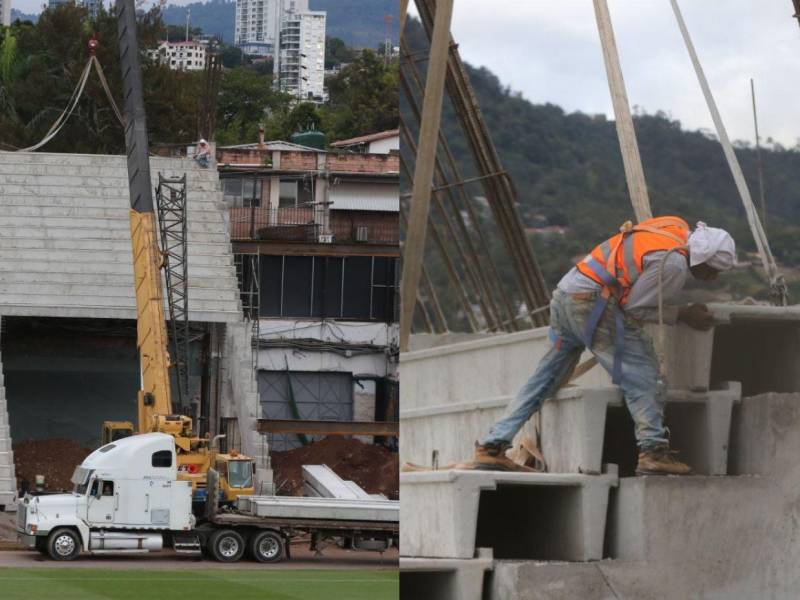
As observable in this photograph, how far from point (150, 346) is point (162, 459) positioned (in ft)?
4.46

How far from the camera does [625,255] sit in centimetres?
121

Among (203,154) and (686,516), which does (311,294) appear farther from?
(686,516)

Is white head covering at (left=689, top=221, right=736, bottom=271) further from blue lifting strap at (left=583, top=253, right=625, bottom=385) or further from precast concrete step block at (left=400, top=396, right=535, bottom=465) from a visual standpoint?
precast concrete step block at (left=400, top=396, right=535, bottom=465)

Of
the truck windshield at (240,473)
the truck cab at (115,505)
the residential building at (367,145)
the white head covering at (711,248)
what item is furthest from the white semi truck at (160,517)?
the white head covering at (711,248)

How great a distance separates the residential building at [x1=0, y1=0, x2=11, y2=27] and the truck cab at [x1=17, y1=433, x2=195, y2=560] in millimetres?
4391

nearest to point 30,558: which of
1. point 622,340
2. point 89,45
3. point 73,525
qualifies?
point 73,525

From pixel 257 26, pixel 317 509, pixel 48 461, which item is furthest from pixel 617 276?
pixel 48 461

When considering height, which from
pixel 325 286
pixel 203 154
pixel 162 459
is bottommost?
pixel 162 459

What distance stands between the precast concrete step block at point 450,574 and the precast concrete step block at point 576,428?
0.09m

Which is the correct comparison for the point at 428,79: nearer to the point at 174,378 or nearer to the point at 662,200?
the point at 662,200

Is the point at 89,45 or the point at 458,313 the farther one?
the point at 89,45

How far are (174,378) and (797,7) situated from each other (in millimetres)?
8560

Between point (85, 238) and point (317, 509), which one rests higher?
point (85, 238)

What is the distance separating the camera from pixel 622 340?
1200mm
